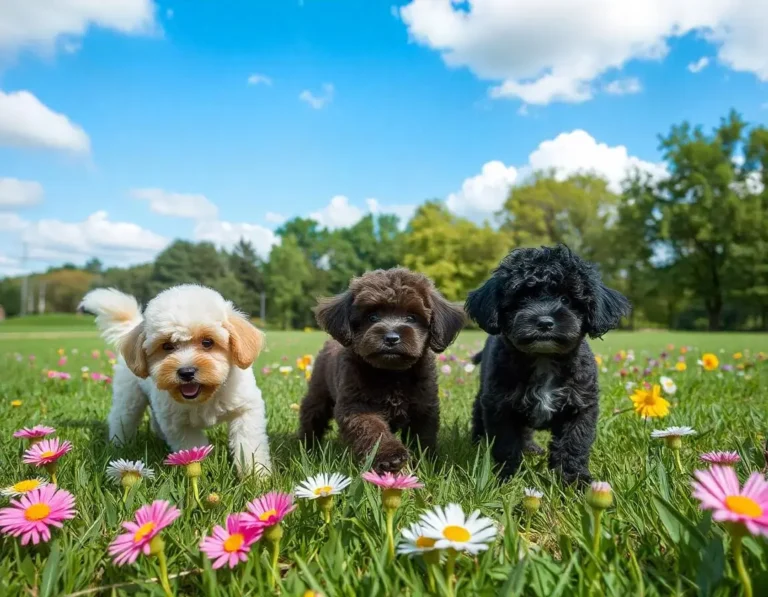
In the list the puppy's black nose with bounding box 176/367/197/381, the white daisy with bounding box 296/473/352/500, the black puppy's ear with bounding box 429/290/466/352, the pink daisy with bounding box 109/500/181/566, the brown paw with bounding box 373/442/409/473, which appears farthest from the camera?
the black puppy's ear with bounding box 429/290/466/352

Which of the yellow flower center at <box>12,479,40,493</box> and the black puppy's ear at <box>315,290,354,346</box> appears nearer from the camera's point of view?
the yellow flower center at <box>12,479,40,493</box>

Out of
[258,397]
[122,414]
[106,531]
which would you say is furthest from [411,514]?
[122,414]

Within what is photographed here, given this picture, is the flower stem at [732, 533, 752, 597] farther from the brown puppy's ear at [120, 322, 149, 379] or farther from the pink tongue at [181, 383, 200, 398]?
the brown puppy's ear at [120, 322, 149, 379]

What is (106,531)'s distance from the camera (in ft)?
7.25

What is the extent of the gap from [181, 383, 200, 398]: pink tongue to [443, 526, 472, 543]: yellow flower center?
7.26 ft

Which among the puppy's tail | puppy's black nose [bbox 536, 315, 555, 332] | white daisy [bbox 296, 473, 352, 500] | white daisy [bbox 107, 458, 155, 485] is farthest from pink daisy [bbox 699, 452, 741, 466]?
the puppy's tail

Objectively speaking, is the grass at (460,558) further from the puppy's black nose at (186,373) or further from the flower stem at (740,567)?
the puppy's black nose at (186,373)

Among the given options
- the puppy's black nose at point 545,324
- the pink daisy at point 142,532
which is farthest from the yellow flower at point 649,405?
the pink daisy at point 142,532

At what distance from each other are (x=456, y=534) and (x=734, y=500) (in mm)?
780

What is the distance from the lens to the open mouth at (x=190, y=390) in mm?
3375

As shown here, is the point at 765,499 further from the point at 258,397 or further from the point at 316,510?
the point at 258,397

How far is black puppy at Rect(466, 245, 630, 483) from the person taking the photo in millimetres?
3154

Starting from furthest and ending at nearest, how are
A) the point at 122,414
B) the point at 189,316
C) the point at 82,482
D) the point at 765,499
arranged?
the point at 122,414 → the point at 189,316 → the point at 82,482 → the point at 765,499

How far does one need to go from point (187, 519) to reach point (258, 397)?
161 cm
